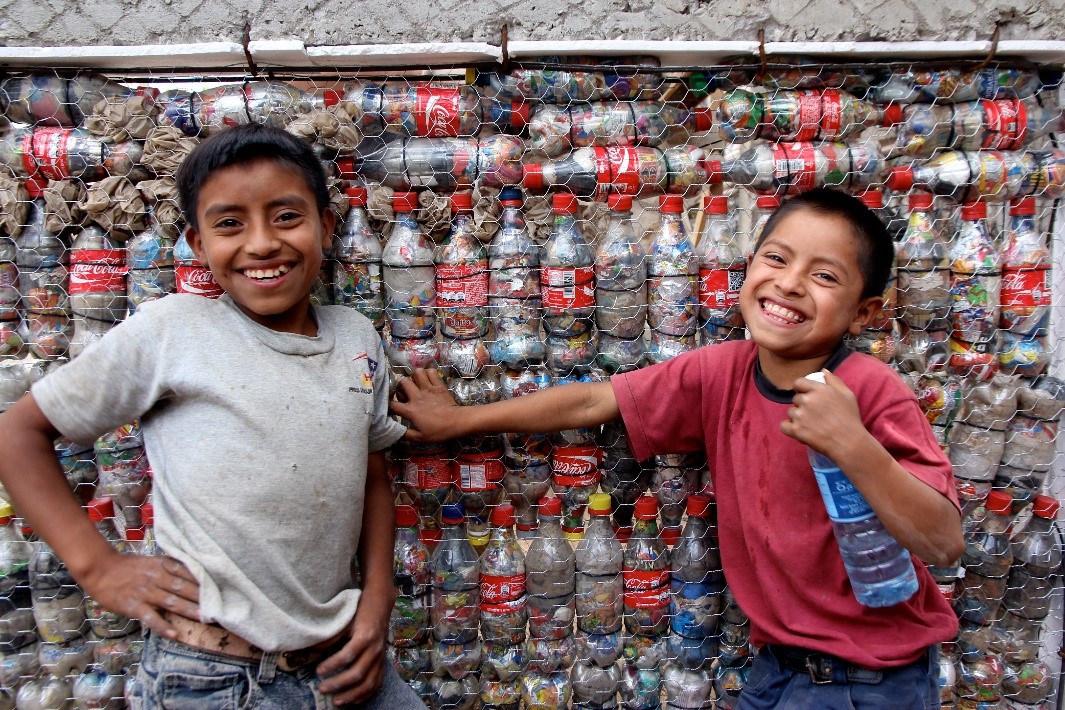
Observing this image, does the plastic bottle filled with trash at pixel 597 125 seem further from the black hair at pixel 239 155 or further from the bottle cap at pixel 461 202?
the black hair at pixel 239 155

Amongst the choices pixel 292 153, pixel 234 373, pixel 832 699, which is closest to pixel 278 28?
pixel 292 153

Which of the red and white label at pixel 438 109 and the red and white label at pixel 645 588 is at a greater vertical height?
the red and white label at pixel 438 109

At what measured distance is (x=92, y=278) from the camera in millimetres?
1845

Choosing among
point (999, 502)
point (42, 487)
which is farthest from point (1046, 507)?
point (42, 487)

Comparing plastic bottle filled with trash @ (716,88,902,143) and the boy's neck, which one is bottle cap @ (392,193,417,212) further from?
the boy's neck

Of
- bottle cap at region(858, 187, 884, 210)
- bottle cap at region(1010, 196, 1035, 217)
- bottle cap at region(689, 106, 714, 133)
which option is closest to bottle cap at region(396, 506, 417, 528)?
bottle cap at region(689, 106, 714, 133)

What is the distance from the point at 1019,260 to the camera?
1958 millimetres

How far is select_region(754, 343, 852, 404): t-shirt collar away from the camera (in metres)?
1.51

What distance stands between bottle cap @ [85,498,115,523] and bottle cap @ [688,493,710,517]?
150cm

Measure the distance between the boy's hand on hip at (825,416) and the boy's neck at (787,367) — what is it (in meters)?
0.16

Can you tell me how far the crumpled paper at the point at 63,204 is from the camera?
1.82 metres

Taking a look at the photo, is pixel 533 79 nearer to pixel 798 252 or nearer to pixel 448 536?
pixel 798 252

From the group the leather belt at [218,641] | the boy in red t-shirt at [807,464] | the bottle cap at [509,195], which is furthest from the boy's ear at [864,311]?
the leather belt at [218,641]

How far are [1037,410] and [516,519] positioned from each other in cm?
143
